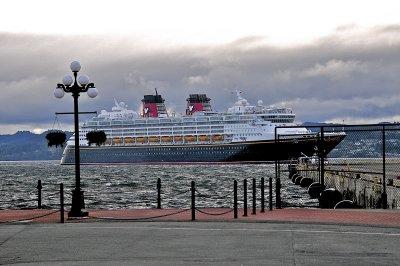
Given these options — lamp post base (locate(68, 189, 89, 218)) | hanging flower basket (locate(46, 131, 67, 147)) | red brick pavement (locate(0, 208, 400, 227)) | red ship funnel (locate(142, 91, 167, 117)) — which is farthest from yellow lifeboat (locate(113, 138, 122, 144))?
lamp post base (locate(68, 189, 89, 218))

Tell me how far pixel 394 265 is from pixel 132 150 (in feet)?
487

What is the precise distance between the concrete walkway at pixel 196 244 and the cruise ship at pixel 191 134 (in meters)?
121

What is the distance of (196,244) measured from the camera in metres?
13.1

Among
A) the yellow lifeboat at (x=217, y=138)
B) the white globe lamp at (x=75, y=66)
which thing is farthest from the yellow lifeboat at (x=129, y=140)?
the white globe lamp at (x=75, y=66)

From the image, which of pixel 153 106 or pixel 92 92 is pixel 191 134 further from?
pixel 92 92

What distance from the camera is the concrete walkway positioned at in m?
11.4

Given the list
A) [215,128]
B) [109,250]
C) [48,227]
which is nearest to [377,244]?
[109,250]

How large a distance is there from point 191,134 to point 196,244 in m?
142

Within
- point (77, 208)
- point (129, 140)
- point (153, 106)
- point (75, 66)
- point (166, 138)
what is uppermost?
point (153, 106)

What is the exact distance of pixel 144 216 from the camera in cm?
1892

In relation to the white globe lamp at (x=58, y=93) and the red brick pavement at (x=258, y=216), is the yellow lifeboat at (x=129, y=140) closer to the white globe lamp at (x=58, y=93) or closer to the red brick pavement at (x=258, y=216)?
the white globe lamp at (x=58, y=93)

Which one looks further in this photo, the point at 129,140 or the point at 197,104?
the point at 197,104

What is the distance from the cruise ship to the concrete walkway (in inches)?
4778

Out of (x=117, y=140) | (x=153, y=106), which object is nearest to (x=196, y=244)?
(x=117, y=140)
